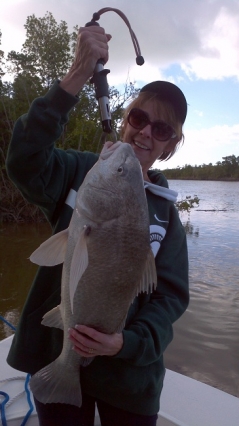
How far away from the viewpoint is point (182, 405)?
2.79 metres

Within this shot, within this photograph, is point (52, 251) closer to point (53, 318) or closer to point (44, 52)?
point (53, 318)

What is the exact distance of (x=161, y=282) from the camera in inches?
79.8

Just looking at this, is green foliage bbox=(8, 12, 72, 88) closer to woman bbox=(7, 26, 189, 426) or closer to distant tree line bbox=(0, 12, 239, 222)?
distant tree line bbox=(0, 12, 239, 222)

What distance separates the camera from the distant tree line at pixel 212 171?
88.8 meters

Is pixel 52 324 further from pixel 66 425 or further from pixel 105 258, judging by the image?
pixel 66 425

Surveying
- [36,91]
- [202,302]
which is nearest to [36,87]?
[36,91]

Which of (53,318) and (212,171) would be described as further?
(212,171)

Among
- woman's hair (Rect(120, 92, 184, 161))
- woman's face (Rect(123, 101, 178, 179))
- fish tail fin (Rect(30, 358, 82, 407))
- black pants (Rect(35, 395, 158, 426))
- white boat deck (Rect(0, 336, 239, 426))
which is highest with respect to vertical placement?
woman's hair (Rect(120, 92, 184, 161))

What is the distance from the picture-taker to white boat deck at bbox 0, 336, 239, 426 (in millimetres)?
2615

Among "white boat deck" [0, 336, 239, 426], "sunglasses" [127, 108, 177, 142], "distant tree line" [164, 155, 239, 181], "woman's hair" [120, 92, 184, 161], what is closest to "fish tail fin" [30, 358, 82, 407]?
"white boat deck" [0, 336, 239, 426]

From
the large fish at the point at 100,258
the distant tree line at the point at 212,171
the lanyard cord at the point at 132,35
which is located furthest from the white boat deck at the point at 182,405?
the distant tree line at the point at 212,171

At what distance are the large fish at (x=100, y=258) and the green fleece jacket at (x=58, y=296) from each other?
174 millimetres

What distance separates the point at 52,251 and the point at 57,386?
719 millimetres

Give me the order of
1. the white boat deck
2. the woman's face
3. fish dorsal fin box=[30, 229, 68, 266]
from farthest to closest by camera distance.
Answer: the white boat deck
the woman's face
fish dorsal fin box=[30, 229, 68, 266]
